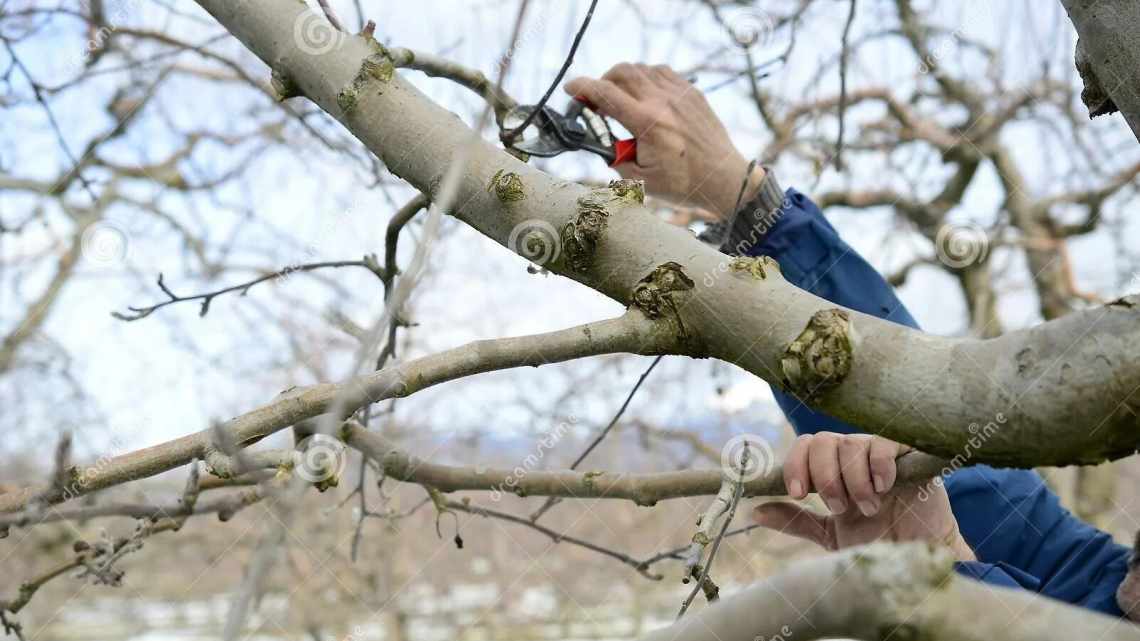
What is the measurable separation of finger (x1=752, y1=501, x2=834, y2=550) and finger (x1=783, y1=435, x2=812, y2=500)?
48mm

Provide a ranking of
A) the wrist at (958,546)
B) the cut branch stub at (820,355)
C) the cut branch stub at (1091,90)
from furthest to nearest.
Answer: the wrist at (958,546)
the cut branch stub at (1091,90)
the cut branch stub at (820,355)

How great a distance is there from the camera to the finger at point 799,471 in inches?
47.3

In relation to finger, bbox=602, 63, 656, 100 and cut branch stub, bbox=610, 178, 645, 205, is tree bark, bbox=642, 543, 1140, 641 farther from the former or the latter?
finger, bbox=602, 63, 656, 100

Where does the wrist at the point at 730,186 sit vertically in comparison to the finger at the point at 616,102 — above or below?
below

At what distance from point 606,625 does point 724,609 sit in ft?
28.8

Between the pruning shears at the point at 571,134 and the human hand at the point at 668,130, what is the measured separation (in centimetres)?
2

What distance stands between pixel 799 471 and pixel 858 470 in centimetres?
9

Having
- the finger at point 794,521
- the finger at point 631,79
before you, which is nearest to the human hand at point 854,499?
the finger at point 794,521

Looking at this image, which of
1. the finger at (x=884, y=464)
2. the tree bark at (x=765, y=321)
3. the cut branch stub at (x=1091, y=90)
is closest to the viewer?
the tree bark at (x=765, y=321)

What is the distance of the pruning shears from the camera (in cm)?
161

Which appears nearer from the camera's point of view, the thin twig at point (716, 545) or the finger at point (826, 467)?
the thin twig at point (716, 545)

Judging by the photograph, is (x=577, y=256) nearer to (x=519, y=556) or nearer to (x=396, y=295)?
(x=396, y=295)

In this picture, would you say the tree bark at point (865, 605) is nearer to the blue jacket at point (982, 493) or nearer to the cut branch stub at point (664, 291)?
the cut branch stub at point (664, 291)

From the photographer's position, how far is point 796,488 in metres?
1.20
